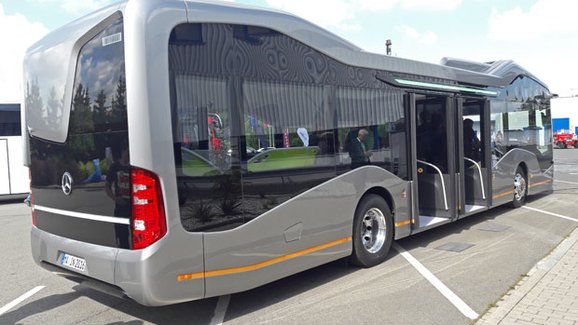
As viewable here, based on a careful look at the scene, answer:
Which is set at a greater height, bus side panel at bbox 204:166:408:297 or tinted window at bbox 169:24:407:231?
tinted window at bbox 169:24:407:231

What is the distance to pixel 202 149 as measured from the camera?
13.4 feet

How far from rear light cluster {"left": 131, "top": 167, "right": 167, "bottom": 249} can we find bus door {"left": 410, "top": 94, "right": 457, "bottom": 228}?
4661mm

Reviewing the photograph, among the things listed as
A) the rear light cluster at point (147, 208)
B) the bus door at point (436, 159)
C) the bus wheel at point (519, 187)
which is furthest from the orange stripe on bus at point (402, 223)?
the bus wheel at point (519, 187)

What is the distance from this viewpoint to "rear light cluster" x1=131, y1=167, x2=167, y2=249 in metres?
3.78

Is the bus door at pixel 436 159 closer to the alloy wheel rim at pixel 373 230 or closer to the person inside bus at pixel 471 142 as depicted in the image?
the person inside bus at pixel 471 142

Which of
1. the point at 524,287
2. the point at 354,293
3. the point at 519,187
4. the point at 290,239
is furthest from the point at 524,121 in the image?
the point at 290,239

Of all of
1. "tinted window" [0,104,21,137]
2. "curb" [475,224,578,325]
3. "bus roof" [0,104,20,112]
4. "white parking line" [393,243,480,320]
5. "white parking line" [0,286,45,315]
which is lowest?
"white parking line" [393,243,480,320]

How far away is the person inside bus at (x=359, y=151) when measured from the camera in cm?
576

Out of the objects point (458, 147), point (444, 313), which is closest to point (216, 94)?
point (444, 313)

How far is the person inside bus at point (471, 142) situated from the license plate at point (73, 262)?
22.7ft

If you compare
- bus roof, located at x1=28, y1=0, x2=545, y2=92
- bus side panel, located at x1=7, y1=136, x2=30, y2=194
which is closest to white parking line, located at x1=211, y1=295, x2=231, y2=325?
bus roof, located at x1=28, y1=0, x2=545, y2=92

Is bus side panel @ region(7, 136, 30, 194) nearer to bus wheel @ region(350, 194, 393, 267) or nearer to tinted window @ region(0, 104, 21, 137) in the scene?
tinted window @ region(0, 104, 21, 137)

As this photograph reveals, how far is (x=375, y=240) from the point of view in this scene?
6312 millimetres

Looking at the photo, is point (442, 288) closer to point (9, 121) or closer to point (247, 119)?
point (247, 119)
